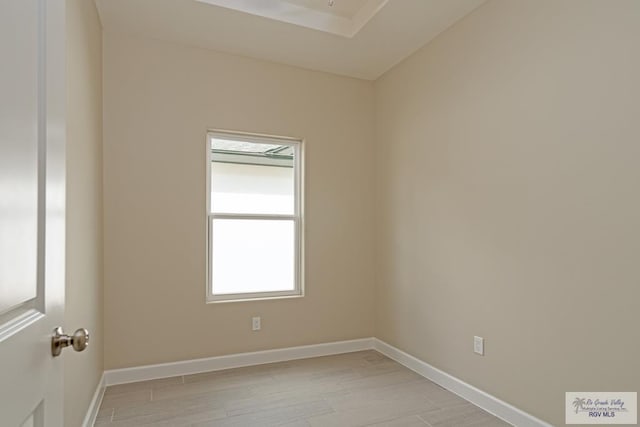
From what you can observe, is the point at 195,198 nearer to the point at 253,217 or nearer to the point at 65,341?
the point at 253,217

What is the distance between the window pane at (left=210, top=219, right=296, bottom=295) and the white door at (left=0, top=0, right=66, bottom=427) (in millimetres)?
2450

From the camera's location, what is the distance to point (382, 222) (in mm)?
3867

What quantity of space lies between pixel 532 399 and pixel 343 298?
1.89 metres

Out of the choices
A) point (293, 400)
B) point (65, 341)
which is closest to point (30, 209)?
point (65, 341)

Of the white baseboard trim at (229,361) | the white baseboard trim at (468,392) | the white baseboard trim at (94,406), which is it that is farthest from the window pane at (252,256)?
the white baseboard trim at (468,392)

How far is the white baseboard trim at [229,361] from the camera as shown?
119 inches

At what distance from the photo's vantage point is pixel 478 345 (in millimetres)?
2666

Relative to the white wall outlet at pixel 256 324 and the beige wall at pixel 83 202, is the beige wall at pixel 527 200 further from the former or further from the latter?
the beige wall at pixel 83 202

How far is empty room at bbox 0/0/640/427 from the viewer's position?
188 cm

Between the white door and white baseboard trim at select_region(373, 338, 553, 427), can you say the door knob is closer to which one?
the white door

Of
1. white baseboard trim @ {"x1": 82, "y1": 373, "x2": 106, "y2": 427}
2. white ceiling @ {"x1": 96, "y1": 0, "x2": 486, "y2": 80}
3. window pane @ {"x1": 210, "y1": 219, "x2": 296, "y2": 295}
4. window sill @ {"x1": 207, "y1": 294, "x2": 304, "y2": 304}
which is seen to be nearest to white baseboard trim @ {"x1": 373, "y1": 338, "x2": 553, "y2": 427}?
window sill @ {"x1": 207, "y1": 294, "x2": 304, "y2": 304}

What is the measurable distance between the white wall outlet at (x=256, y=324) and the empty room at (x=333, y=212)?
0.02 metres

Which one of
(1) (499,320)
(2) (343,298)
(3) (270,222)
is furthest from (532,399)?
(3) (270,222)

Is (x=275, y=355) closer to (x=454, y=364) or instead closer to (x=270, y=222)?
(x=270, y=222)
